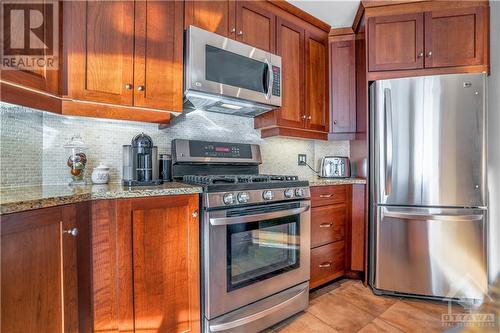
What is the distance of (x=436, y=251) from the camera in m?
1.84

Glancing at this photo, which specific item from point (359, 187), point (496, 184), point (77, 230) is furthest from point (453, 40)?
point (77, 230)

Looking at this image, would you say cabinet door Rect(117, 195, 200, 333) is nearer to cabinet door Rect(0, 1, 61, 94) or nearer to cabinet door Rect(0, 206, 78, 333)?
cabinet door Rect(0, 206, 78, 333)

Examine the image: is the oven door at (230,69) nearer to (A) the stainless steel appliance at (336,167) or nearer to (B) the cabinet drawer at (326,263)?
(A) the stainless steel appliance at (336,167)

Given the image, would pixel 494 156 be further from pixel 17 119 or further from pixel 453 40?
pixel 17 119

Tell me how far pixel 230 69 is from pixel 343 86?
1.28m

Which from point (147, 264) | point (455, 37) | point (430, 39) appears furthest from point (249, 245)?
point (455, 37)

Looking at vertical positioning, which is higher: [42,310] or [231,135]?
[231,135]

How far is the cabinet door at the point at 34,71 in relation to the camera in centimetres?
100

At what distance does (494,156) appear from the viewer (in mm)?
1932

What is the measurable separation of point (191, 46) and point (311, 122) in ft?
4.21

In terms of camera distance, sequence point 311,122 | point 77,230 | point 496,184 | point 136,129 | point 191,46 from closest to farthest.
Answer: point 77,230 < point 191,46 < point 136,129 < point 496,184 < point 311,122

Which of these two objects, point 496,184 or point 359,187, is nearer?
point 496,184

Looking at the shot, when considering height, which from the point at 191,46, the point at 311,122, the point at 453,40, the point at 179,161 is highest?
the point at 453,40

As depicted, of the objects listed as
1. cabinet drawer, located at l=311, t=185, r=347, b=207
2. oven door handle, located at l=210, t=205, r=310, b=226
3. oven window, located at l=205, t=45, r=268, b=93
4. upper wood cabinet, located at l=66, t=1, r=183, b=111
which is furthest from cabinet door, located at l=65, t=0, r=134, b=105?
cabinet drawer, located at l=311, t=185, r=347, b=207
